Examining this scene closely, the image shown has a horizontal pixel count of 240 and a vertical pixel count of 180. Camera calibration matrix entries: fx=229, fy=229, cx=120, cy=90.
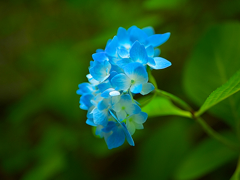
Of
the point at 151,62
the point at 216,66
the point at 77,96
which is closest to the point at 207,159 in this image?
the point at 216,66

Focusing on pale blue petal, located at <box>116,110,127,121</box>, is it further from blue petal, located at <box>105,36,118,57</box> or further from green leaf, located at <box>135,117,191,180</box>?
green leaf, located at <box>135,117,191,180</box>

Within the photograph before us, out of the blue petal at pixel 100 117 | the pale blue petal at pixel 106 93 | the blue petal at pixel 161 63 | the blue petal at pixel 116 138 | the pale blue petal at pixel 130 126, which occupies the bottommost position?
the blue petal at pixel 116 138

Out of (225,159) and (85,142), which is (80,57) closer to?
(85,142)

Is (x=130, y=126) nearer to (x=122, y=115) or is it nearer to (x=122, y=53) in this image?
(x=122, y=115)

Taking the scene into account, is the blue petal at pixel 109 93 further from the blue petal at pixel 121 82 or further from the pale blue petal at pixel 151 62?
the pale blue petal at pixel 151 62

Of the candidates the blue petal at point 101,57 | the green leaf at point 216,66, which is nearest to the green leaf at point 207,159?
the green leaf at point 216,66

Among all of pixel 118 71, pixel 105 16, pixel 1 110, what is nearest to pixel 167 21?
pixel 105 16
